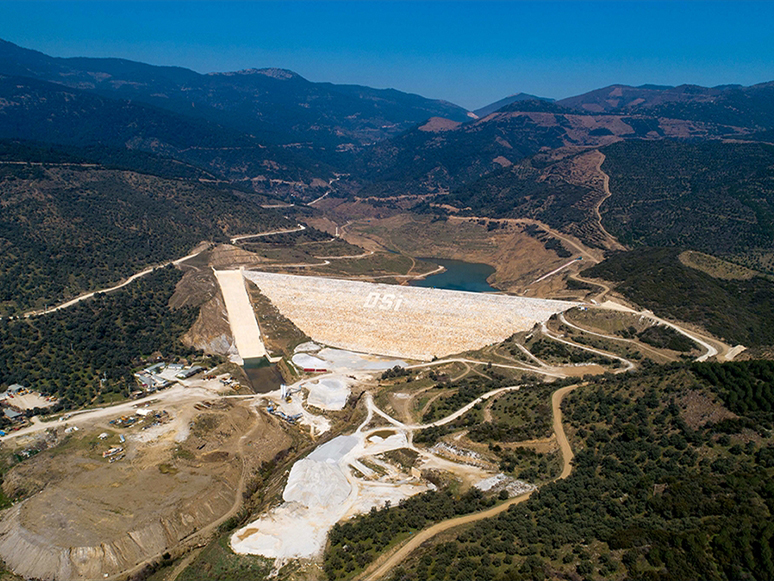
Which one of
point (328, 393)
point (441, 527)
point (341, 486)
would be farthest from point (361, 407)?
point (441, 527)

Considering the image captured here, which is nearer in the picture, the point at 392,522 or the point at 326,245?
the point at 392,522

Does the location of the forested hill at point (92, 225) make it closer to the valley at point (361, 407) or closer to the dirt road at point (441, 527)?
the valley at point (361, 407)

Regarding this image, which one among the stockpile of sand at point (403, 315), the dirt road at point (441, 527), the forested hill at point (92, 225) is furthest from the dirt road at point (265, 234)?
the dirt road at point (441, 527)

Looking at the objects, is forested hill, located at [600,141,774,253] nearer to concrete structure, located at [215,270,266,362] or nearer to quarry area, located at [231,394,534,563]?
concrete structure, located at [215,270,266,362]

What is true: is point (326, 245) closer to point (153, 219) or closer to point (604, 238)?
point (153, 219)

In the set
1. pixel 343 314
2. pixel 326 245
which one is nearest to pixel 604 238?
pixel 326 245

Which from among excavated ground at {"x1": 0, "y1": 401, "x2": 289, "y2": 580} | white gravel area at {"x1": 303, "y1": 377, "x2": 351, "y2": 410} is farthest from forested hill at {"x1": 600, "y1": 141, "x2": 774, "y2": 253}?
excavated ground at {"x1": 0, "y1": 401, "x2": 289, "y2": 580}

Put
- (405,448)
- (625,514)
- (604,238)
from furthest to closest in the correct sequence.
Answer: (604,238)
(405,448)
(625,514)
